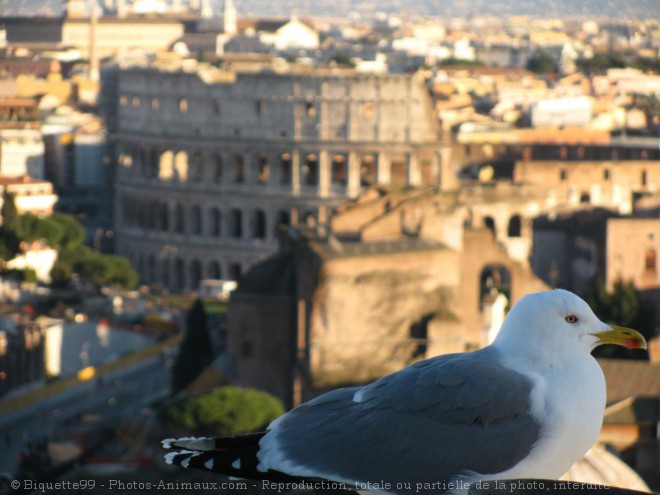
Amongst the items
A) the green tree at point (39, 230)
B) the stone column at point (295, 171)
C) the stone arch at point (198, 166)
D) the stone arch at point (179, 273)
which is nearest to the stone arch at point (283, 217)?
the stone column at point (295, 171)

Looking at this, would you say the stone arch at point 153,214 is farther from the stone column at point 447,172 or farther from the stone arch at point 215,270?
the stone column at point 447,172

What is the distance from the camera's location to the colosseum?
71.8m

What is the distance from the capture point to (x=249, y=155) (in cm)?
7475

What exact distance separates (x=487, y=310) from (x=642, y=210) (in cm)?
2023

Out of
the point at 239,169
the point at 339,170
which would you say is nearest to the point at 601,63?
the point at 239,169

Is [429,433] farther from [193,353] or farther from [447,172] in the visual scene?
[447,172]

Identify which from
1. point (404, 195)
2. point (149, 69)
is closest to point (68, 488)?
point (404, 195)

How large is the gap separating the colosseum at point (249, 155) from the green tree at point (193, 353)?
95.8 feet

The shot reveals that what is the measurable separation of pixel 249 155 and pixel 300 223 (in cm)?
2100

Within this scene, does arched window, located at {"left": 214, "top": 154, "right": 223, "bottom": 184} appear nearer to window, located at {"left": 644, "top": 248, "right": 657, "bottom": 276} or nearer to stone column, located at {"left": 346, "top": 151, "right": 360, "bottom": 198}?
stone column, located at {"left": 346, "top": 151, "right": 360, "bottom": 198}

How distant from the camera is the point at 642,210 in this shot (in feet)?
173

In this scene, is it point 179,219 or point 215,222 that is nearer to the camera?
point 215,222

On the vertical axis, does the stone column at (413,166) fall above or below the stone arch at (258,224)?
above

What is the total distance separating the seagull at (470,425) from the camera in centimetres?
572
